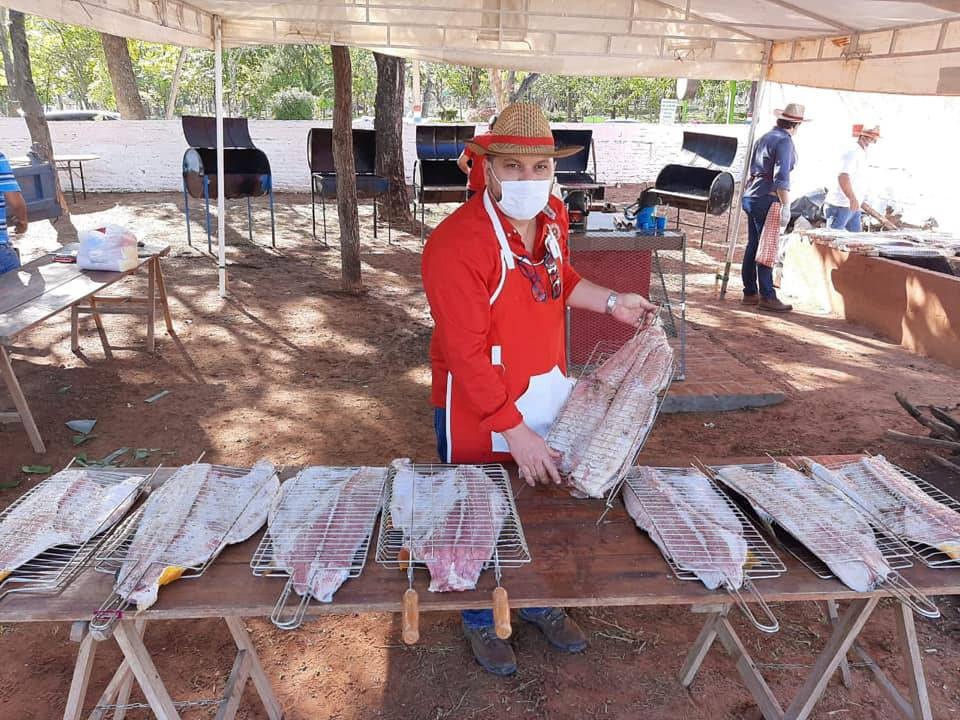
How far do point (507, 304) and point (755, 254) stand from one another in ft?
21.7

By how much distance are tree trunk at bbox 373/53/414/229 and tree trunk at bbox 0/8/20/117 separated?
23.6ft

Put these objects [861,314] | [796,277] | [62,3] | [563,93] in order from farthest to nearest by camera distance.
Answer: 1. [563,93]
2. [796,277]
3. [861,314]
4. [62,3]

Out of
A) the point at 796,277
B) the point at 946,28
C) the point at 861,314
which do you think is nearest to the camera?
the point at 946,28

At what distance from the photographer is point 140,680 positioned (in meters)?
1.90

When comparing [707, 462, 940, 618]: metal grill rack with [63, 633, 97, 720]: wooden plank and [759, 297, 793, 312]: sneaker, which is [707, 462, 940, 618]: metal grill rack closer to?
[63, 633, 97, 720]: wooden plank

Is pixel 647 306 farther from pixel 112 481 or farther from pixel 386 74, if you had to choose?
pixel 386 74

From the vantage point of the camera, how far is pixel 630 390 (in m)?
2.35

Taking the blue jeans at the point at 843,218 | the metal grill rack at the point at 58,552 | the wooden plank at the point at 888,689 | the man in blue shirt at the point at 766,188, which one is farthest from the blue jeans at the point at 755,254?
the metal grill rack at the point at 58,552

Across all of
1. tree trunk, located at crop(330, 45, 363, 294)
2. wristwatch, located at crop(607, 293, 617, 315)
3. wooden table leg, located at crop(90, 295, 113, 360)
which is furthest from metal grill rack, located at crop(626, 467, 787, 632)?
tree trunk, located at crop(330, 45, 363, 294)

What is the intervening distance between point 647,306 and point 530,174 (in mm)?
683

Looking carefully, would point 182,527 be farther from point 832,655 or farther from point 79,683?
point 832,655

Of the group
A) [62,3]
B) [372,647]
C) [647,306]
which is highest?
[62,3]

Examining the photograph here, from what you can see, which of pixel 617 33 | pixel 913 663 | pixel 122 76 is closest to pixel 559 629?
pixel 913 663

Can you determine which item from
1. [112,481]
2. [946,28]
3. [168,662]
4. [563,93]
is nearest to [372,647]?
[168,662]
